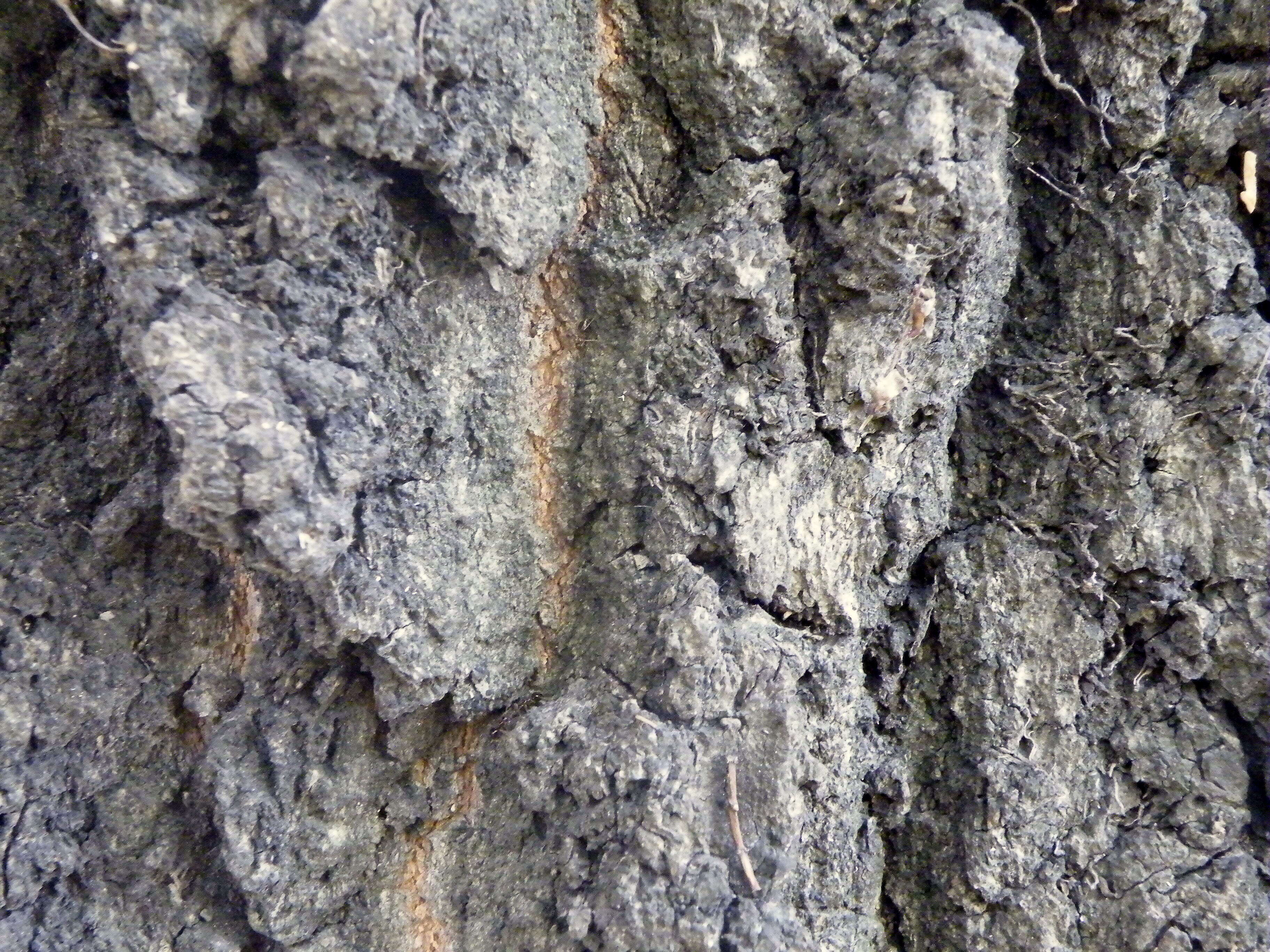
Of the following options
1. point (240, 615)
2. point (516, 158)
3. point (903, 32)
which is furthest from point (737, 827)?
point (903, 32)

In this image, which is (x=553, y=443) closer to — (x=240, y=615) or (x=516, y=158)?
(x=516, y=158)

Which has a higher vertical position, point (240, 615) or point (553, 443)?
point (553, 443)

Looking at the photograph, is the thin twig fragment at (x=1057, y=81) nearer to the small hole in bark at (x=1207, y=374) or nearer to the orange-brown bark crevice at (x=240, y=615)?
the small hole in bark at (x=1207, y=374)

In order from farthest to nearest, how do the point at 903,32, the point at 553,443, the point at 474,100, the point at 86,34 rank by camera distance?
the point at 553,443, the point at 903,32, the point at 474,100, the point at 86,34

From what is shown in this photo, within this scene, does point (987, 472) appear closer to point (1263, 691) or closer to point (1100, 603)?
point (1100, 603)

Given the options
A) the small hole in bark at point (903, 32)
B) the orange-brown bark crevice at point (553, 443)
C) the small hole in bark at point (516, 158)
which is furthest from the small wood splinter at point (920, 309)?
the small hole in bark at point (516, 158)

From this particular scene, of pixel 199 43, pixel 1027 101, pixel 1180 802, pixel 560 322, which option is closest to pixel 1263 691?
pixel 1180 802

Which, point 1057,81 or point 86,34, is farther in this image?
point 1057,81

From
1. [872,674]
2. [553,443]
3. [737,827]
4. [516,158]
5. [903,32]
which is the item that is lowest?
[737,827]

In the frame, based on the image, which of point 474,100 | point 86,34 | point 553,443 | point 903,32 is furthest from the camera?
point 553,443
